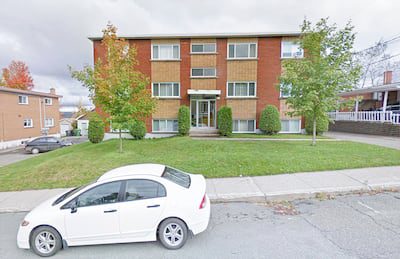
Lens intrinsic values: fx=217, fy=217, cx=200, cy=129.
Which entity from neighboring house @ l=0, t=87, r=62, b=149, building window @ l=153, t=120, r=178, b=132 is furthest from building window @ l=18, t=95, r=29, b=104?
building window @ l=153, t=120, r=178, b=132

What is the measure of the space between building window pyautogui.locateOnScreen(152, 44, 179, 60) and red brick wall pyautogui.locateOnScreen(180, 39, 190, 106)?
0.58 m

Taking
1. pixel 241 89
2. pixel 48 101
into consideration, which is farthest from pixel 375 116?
pixel 48 101

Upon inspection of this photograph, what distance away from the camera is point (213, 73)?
1792 cm

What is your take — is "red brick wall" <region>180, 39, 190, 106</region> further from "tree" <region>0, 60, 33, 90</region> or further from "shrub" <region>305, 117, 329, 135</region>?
"tree" <region>0, 60, 33, 90</region>

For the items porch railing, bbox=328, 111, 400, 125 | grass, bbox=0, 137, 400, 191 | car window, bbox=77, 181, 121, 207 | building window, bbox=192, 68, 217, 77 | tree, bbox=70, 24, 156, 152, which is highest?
building window, bbox=192, 68, 217, 77

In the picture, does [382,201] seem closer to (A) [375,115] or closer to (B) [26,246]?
(B) [26,246]

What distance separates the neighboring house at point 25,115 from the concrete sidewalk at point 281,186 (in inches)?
1050

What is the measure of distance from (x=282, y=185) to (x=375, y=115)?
54.5 ft

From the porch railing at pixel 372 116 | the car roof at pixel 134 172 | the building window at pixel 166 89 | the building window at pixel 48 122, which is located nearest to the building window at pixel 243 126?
the building window at pixel 166 89

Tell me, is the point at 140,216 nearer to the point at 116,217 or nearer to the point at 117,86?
the point at 116,217

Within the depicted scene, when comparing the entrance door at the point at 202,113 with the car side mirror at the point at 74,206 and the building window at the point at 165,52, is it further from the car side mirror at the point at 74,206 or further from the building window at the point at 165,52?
the car side mirror at the point at 74,206

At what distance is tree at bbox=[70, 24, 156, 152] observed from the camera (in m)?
9.55

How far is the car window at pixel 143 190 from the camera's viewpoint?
12.2ft

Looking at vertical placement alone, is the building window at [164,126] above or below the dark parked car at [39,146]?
above
